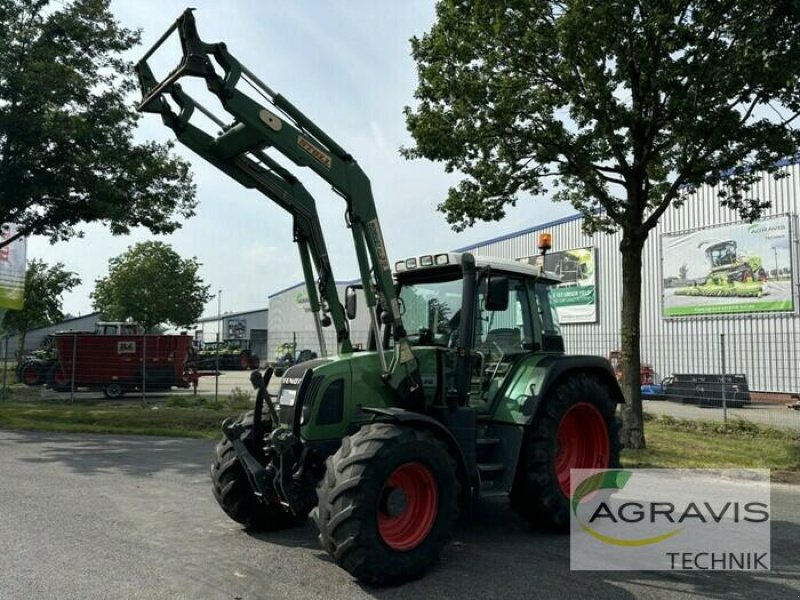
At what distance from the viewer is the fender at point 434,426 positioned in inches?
197

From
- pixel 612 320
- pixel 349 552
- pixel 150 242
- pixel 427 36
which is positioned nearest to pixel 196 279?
pixel 150 242

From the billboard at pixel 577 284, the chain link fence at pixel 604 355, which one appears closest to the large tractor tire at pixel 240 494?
the chain link fence at pixel 604 355

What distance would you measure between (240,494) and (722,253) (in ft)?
70.2

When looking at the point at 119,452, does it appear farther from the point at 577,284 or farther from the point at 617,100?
the point at 577,284

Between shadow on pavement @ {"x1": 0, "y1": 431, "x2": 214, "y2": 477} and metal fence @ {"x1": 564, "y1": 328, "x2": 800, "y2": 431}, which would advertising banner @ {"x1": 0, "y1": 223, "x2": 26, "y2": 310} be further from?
metal fence @ {"x1": 564, "y1": 328, "x2": 800, "y2": 431}

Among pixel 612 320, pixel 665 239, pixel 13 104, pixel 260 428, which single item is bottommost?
pixel 260 428

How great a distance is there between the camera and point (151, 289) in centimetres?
4647

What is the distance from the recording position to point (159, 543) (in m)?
5.79

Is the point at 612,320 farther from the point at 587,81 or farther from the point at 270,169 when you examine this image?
the point at 270,169

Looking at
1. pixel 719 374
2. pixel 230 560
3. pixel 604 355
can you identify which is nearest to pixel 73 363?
pixel 604 355

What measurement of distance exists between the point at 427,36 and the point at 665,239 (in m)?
16.0

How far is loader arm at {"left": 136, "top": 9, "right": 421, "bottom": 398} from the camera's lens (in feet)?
16.3

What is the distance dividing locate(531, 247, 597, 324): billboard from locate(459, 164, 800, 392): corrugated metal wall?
0.26m

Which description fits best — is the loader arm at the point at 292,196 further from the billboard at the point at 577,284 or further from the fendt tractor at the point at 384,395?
the billboard at the point at 577,284
